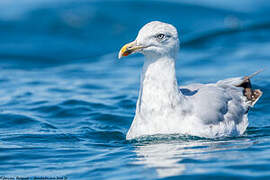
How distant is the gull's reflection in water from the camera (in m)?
5.61

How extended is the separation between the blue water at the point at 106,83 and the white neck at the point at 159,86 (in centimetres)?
47

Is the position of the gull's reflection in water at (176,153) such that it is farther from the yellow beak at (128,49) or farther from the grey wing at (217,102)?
the yellow beak at (128,49)

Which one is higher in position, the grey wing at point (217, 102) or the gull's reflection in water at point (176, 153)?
the grey wing at point (217, 102)

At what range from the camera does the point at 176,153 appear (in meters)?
6.23

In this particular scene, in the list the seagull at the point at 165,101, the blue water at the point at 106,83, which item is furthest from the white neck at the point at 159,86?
the blue water at the point at 106,83

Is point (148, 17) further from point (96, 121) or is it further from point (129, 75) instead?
point (96, 121)

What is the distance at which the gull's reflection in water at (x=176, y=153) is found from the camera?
5.61m

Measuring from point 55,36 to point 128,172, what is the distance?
13.3m

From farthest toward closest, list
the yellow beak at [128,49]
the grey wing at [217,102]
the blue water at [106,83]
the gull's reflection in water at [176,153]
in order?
the grey wing at [217,102] < the yellow beak at [128,49] < the blue water at [106,83] < the gull's reflection in water at [176,153]

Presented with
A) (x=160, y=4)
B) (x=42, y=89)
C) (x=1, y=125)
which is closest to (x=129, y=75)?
(x=42, y=89)

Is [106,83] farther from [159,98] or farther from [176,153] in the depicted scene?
[176,153]

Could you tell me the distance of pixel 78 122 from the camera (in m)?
8.94

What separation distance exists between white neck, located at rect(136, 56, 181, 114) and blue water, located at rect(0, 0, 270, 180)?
1.54 feet

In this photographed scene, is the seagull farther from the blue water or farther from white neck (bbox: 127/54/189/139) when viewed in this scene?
→ the blue water
